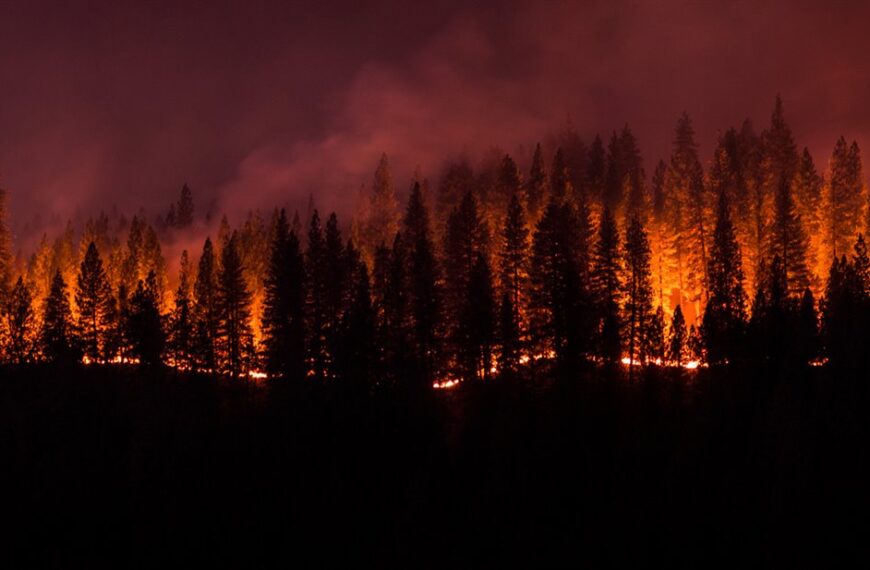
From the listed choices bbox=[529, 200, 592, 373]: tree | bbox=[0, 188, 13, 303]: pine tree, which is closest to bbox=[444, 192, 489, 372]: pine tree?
bbox=[529, 200, 592, 373]: tree

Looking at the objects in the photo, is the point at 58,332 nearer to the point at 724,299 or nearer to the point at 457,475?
the point at 457,475

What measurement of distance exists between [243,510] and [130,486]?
24.4ft

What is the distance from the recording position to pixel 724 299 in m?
57.2

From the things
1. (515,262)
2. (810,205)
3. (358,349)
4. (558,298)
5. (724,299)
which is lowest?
(358,349)

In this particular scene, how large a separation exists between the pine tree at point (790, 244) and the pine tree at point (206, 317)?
53537mm

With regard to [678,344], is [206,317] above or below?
above

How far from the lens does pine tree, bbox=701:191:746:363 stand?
54594 mm

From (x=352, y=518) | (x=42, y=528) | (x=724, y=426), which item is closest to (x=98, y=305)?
(x=42, y=528)

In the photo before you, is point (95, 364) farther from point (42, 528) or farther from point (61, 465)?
point (42, 528)

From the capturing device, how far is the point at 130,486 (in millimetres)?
41656

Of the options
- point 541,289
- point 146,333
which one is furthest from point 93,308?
point 541,289

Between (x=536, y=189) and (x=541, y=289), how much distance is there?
31336 mm

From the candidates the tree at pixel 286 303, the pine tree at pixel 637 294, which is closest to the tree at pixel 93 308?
the tree at pixel 286 303

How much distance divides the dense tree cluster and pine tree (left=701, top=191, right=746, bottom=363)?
0.17 meters
